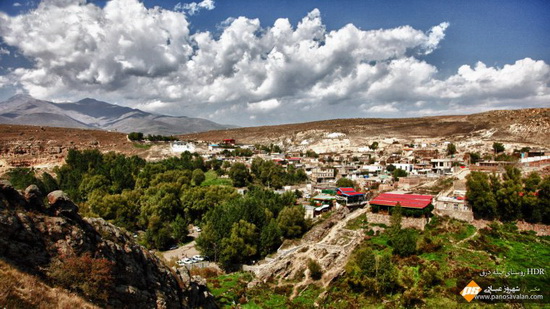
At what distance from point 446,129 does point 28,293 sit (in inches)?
4472

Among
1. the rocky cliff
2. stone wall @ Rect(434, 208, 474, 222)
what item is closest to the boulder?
the rocky cliff

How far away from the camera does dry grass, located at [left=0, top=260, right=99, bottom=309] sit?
7.80 metres

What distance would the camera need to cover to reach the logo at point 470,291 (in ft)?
57.1

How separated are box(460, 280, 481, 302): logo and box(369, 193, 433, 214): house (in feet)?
34.7

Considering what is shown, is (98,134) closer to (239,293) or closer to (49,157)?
(49,157)

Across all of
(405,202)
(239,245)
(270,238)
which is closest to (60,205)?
(239,245)

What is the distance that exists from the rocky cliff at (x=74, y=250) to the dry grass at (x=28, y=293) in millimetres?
364

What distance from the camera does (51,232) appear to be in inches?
415

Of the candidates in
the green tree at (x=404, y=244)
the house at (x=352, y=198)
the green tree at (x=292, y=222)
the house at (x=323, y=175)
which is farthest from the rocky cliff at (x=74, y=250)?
the house at (x=323, y=175)

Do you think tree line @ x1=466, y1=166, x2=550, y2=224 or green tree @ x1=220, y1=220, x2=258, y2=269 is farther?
green tree @ x1=220, y1=220, x2=258, y2=269

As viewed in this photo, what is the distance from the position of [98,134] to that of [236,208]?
76.9 meters

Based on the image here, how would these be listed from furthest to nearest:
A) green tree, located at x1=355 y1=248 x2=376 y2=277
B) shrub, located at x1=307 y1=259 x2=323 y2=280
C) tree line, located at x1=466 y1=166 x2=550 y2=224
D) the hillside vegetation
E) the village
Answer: the village
tree line, located at x1=466 y1=166 x2=550 y2=224
shrub, located at x1=307 y1=259 x2=323 y2=280
green tree, located at x1=355 y1=248 x2=376 y2=277
the hillside vegetation

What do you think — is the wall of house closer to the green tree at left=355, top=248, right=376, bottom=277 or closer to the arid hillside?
the green tree at left=355, top=248, right=376, bottom=277

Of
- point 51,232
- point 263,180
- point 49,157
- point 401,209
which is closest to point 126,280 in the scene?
point 51,232
